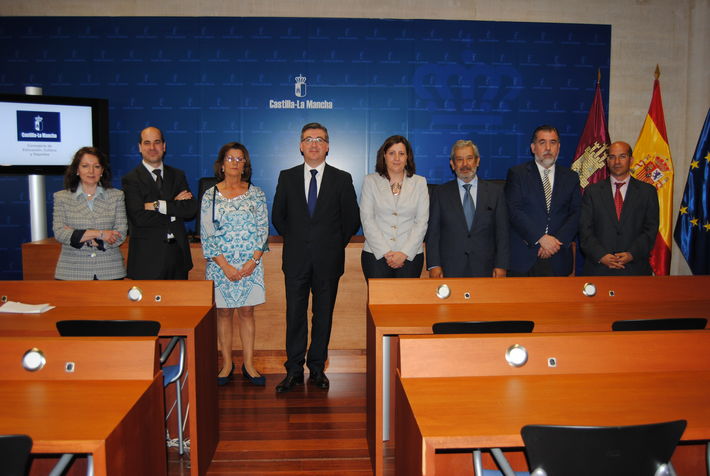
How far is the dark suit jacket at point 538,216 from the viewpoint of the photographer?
12.3 ft

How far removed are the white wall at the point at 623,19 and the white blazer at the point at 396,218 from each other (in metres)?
2.44

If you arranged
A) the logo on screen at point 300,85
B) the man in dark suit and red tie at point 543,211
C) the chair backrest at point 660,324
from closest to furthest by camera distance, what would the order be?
the chair backrest at point 660,324, the man in dark suit and red tie at point 543,211, the logo on screen at point 300,85

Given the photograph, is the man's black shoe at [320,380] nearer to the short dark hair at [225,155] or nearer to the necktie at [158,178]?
the short dark hair at [225,155]

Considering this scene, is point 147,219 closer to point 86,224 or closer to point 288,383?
point 86,224

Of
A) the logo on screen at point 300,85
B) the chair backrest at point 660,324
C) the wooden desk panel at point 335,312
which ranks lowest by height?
the wooden desk panel at point 335,312

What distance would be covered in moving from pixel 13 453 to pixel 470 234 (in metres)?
2.88

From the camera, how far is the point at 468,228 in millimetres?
3643

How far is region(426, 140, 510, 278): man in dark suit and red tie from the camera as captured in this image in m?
3.62

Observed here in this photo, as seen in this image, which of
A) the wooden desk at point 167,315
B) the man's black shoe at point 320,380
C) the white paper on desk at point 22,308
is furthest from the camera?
the man's black shoe at point 320,380

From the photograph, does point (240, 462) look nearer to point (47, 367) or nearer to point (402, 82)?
point (47, 367)

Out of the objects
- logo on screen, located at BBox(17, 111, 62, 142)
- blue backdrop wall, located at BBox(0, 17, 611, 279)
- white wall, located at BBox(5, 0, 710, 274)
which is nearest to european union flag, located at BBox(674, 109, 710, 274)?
white wall, located at BBox(5, 0, 710, 274)

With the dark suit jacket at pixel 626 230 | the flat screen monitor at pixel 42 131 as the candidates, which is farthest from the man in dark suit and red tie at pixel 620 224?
the flat screen monitor at pixel 42 131

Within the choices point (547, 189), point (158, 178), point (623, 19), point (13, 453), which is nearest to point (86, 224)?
point (158, 178)

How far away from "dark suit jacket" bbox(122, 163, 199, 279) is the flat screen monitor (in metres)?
1.56
